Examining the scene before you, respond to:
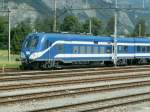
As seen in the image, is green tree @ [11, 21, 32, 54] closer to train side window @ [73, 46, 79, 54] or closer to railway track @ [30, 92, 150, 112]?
train side window @ [73, 46, 79, 54]

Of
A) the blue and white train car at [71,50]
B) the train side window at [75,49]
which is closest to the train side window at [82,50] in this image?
the blue and white train car at [71,50]

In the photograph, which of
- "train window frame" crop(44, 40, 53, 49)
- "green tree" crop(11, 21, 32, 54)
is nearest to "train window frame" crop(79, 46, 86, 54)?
"train window frame" crop(44, 40, 53, 49)

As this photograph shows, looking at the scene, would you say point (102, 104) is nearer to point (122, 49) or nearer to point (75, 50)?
point (75, 50)

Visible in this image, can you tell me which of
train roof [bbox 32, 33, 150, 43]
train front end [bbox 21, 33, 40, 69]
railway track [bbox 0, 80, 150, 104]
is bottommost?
railway track [bbox 0, 80, 150, 104]

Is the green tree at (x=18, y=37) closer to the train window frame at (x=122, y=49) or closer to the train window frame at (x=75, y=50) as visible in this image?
the train window frame at (x=122, y=49)

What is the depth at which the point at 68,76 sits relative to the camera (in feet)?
97.9

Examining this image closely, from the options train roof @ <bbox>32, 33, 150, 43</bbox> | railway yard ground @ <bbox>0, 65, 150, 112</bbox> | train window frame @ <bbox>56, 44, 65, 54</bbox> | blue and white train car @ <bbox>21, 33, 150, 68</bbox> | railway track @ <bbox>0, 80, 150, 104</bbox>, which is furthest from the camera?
train window frame @ <bbox>56, 44, 65, 54</bbox>

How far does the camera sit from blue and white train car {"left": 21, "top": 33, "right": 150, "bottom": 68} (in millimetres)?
A: 35438

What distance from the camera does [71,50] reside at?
125 feet

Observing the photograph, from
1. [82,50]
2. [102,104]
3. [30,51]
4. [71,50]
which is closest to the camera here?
[102,104]

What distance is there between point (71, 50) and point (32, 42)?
3739 mm

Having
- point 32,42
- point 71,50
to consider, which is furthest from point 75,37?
point 32,42

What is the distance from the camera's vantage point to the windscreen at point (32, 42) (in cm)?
3557

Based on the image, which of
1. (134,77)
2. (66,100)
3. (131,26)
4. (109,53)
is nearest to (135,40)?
(109,53)
